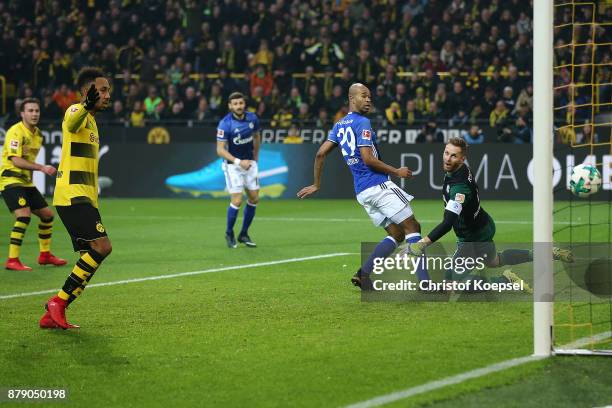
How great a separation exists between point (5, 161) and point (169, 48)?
17.8 meters

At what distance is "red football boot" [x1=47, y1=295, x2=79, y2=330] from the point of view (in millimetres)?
8039

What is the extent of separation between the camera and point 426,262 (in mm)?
Answer: 9672

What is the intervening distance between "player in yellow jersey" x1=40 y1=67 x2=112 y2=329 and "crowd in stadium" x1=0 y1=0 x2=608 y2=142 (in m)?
16.5

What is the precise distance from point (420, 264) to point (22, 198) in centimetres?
566

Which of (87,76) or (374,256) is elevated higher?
(87,76)

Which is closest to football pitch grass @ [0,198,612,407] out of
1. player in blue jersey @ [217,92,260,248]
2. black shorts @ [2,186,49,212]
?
black shorts @ [2,186,49,212]

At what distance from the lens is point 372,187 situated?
981 centimetres

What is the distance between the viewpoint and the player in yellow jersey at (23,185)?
12461 mm

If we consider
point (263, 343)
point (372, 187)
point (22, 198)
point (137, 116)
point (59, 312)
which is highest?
point (137, 116)

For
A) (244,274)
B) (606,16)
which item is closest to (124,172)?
(606,16)

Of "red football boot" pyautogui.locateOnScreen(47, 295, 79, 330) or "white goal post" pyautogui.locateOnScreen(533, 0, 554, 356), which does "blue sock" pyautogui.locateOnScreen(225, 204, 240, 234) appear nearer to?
"red football boot" pyautogui.locateOnScreen(47, 295, 79, 330)

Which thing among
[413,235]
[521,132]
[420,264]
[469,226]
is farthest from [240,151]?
[521,132]

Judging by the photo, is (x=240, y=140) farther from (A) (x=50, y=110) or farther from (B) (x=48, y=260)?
(A) (x=50, y=110)

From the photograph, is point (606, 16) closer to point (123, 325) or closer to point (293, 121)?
point (293, 121)
